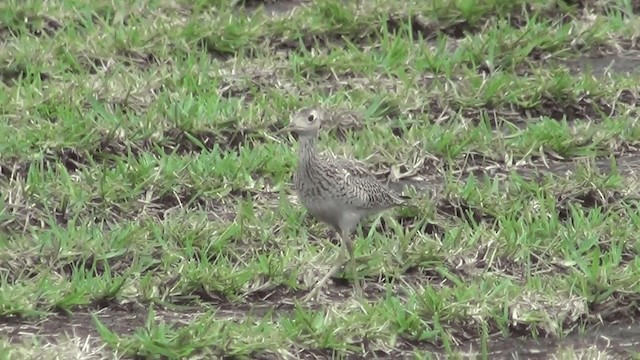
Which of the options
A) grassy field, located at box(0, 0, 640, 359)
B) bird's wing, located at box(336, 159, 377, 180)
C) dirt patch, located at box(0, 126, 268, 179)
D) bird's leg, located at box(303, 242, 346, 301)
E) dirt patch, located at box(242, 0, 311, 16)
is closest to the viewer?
grassy field, located at box(0, 0, 640, 359)

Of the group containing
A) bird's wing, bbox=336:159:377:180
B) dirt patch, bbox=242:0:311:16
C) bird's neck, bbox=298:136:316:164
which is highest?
bird's neck, bbox=298:136:316:164

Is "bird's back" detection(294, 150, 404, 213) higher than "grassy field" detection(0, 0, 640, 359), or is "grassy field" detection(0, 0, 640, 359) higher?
"bird's back" detection(294, 150, 404, 213)

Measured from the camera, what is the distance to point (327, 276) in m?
6.97

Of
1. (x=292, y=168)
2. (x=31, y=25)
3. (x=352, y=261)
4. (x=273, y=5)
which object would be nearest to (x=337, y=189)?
(x=352, y=261)

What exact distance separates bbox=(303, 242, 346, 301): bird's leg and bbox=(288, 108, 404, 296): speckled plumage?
0.5 inches

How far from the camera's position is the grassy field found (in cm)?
659

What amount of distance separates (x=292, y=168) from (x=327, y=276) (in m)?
1.23

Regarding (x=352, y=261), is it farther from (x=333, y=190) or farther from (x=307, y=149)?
(x=307, y=149)

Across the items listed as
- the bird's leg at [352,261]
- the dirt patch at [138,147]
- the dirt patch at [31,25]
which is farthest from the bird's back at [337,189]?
the dirt patch at [31,25]

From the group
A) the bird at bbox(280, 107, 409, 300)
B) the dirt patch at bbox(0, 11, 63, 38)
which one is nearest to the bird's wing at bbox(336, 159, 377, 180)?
the bird at bbox(280, 107, 409, 300)

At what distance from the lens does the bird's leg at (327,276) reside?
6902 millimetres

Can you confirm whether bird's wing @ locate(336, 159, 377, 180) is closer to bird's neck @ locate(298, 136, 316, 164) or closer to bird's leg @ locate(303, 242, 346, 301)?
bird's neck @ locate(298, 136, 316, 164)

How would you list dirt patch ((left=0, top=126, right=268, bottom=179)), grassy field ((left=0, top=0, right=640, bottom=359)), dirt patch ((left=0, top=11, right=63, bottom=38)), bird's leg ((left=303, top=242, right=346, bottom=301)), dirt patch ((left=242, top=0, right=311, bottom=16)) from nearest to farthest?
grassy field ((left=0, top=0, right=640, bottom=359)) < bird's leg ((left=303, top=242, right=346, bottom=301)) < dirt patch ((left=0, top=126, right=268, bottom=179)) < dirt patch ((left=0, top=11, right=63, bottom=38)) < dirt patch ((left=242, top=0, right=311, bottom=16))

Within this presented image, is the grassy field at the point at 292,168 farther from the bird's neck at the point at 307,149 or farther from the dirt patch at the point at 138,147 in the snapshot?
the bird's neck at the point at 307,149
